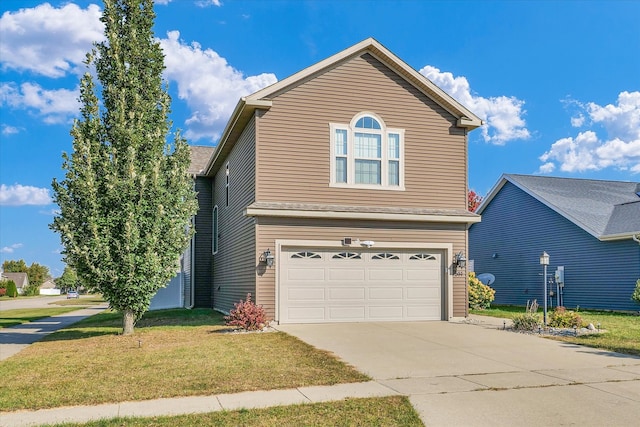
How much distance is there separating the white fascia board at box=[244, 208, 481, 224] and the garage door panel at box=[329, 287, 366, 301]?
1992mm

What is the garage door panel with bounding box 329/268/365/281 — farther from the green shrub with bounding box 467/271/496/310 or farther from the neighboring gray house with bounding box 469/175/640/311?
the neighboring gray house with bounding box 469/175/640/311

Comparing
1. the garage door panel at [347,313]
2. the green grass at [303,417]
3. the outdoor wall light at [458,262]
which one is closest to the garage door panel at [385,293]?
the garage door panel at [347,313]

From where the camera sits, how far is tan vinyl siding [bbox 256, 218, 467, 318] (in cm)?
1519

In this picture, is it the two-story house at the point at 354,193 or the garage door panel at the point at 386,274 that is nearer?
the two-story house at the point at 354,193

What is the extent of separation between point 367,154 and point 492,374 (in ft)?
28.3

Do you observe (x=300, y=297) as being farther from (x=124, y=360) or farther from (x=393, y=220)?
(x=124, y=360)

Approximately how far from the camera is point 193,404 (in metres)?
7.19

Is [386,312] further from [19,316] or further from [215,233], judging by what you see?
[19,316]

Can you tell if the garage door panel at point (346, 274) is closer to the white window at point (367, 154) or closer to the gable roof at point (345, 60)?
the white window at point (367, 154)

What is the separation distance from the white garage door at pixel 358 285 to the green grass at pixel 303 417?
27.4ft

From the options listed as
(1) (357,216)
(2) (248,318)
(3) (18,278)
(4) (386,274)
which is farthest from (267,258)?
(3) (18,278)

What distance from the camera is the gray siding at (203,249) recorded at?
25.0 metres

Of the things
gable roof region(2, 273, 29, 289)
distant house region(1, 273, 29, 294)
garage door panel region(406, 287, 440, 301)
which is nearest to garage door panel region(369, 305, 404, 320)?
garage door panel region(406, 287, 440, 301)

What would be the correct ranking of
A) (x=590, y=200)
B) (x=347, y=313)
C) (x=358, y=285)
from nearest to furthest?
(x=347, y=313), (x=358, y=285), (x=590, y=200)
